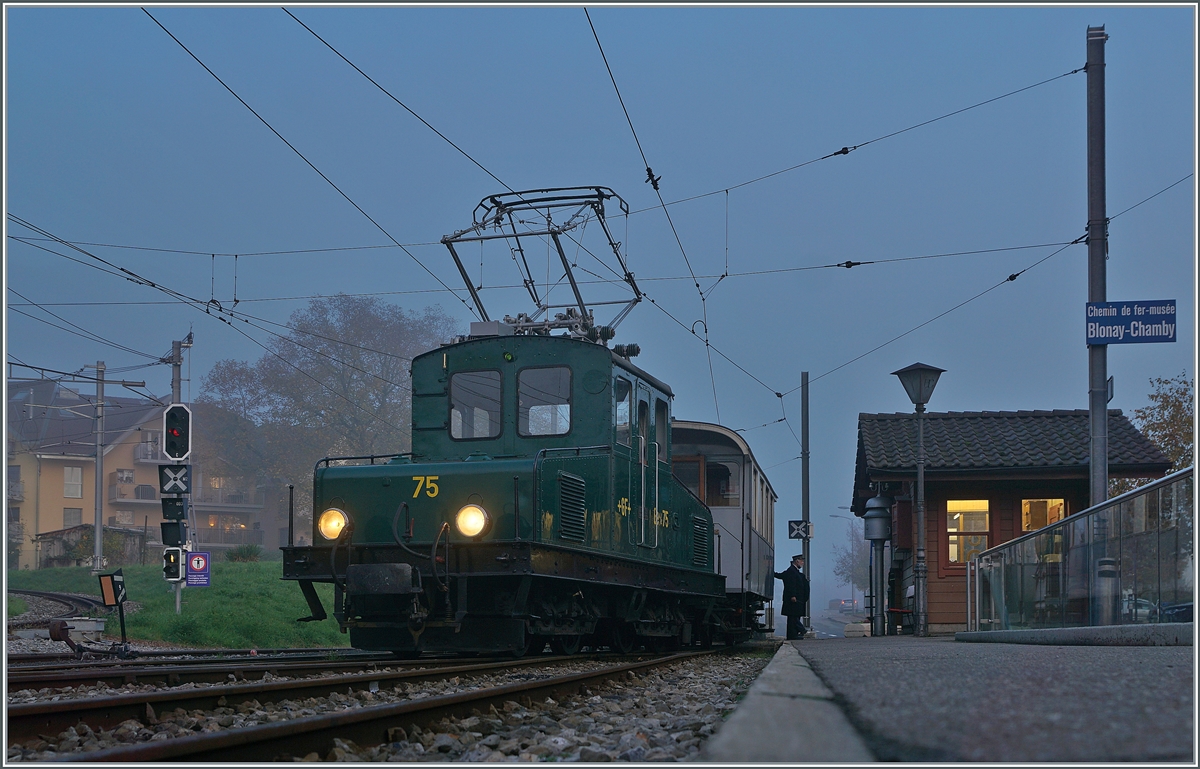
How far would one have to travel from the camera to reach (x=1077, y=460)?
2127 centimetres

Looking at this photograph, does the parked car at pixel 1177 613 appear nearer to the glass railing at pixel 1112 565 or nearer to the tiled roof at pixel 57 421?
the glass railing at pixel 1112 565

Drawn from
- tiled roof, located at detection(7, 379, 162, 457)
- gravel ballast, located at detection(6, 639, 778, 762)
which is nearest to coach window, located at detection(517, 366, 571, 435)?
gravel ballast, located at detection(6, 639, 778, 762)

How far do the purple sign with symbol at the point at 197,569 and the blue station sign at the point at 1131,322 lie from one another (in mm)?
13800

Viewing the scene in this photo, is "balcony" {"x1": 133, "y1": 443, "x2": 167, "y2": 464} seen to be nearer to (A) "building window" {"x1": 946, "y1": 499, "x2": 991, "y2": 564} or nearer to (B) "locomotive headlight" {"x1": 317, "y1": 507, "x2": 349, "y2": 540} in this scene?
(A) "building window" {"x1": 946, "y1": 499, "x2": 991, "y2": 564}

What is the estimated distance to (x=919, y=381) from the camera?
19297mm

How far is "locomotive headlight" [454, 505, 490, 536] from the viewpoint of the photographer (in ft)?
33.1

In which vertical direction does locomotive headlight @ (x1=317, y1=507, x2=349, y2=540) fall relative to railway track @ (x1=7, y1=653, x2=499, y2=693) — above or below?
above

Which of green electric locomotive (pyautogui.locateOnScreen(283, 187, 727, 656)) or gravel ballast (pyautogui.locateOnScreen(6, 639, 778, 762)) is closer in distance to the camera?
gravel ballast (pyautogui.locateOnScreen(6, 639, 778, 762))

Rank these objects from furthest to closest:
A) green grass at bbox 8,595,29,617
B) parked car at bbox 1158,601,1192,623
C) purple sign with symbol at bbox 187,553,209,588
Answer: green grass at bbox 8,595,29,617 → purple sign with symbol at bbox 187,553,209,588 → parked car at bbox 1158,601,1192,623

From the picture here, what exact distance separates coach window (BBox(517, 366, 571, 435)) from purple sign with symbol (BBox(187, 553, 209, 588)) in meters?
9.02

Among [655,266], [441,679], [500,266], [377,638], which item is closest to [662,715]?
[441,679]

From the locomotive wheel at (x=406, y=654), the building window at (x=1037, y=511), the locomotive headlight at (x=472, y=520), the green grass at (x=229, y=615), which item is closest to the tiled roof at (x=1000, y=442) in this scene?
the building window at (x=1037, y=511)

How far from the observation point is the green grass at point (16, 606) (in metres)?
24.2

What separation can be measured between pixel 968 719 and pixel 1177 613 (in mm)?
6318
